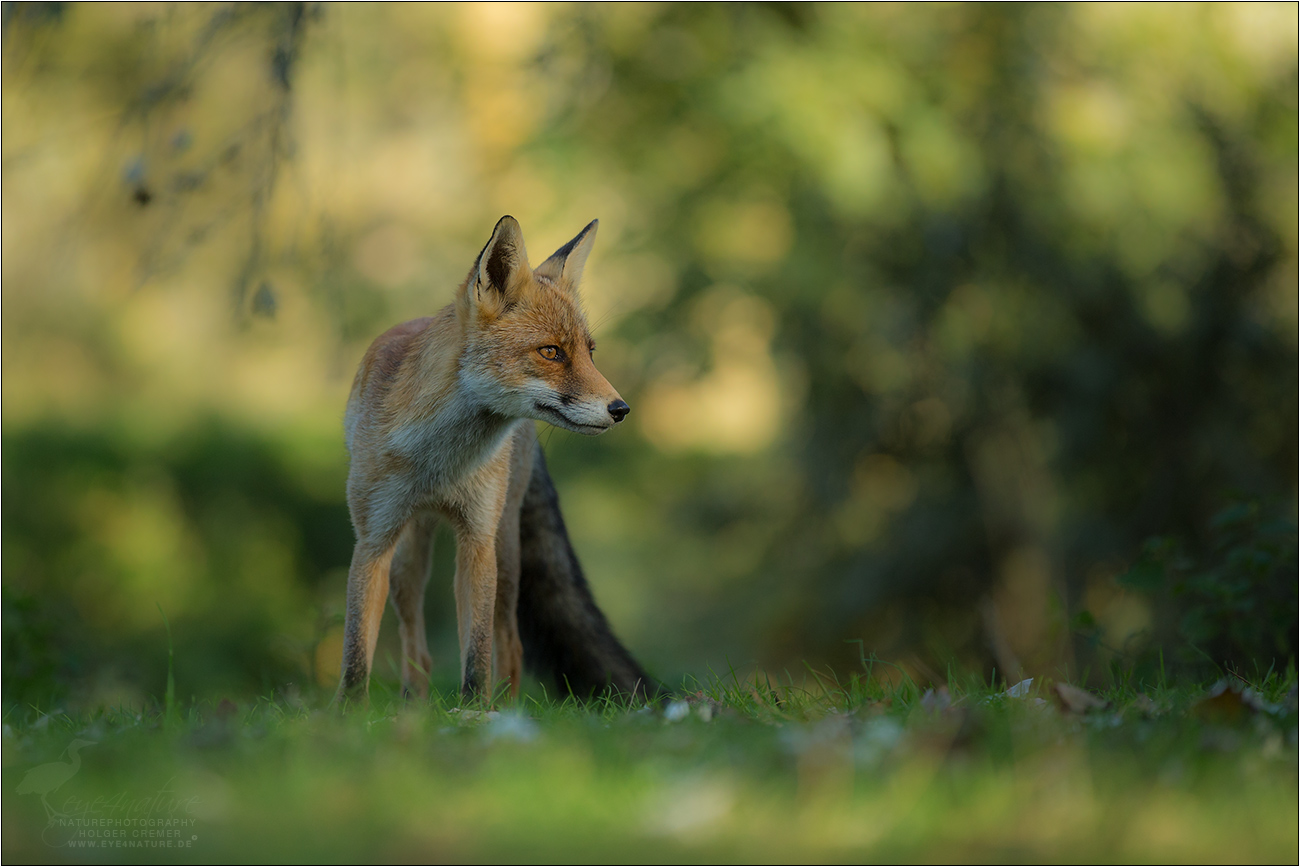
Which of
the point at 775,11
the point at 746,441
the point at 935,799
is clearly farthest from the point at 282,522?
the point at 935,799

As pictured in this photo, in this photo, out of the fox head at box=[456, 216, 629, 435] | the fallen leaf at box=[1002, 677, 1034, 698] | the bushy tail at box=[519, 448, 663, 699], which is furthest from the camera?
the bushy tail at box=[519, 448, 663, 699]

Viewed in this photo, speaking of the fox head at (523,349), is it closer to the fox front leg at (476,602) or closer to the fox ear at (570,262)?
the fox ear at (570,262)

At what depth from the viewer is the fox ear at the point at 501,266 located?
4.04 metres

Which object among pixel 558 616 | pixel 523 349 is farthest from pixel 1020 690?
pixel 558 616

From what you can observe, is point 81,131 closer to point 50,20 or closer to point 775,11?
point 50,20

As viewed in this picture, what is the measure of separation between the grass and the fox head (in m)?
1.29

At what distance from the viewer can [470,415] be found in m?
4.16

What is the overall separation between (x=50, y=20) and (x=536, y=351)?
108 inches

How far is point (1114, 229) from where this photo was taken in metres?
8.78

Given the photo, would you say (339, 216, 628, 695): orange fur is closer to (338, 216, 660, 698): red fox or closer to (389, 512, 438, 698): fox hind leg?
(338, 216, 660, 698): red fox

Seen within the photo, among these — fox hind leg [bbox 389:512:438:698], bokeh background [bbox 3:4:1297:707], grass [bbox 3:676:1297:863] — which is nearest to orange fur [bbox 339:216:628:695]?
fox hind leg [bbox 389:512:438:698]

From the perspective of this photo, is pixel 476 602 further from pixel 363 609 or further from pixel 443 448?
pixel 443 448

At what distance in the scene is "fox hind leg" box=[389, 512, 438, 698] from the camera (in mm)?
4707

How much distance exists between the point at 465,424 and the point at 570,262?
2.94ft
